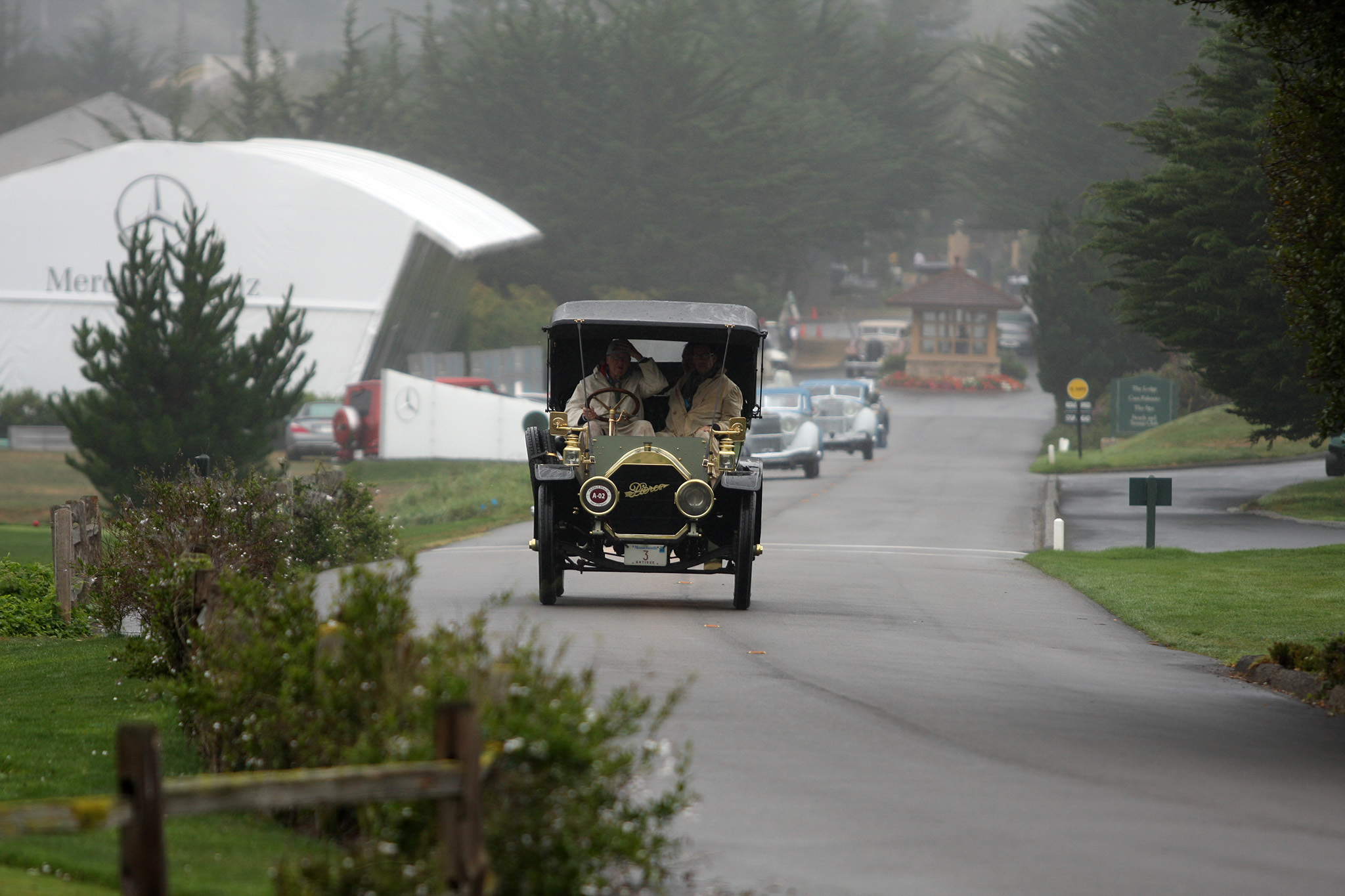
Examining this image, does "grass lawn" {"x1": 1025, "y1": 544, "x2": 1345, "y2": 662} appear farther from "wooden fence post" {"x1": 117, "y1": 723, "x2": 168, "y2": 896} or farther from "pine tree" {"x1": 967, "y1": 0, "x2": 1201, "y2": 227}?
"pine tree" {"x1": 967, "y1": 0, "x2": 1201, "y2": 227}

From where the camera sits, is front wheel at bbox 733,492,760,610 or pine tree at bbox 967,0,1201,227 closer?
front wheel at bbox 733,492,760,610

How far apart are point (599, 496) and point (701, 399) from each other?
1.63 meters

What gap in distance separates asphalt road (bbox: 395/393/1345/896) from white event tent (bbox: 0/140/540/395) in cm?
3716

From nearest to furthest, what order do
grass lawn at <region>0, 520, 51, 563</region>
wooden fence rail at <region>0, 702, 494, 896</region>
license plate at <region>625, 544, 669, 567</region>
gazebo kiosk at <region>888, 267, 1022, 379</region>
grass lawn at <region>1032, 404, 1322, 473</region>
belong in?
1. wooden fence rail at <region>0, 702, 494, 896</region>
2. license plate at <region>625, 544, 669, 567</region>
3. grass lawn at <region>0, 520, 51, 563</region>
4. grass lawn at <region>1032, 404, 1322, 473</region>
5. gazebo kiosk at <region>888, 267, 1022, 379</region>

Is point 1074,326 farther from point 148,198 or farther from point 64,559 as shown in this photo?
point 64,559

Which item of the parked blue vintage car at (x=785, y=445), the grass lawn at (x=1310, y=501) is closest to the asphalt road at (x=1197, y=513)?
the grass lawn at (x=1310, y=501)

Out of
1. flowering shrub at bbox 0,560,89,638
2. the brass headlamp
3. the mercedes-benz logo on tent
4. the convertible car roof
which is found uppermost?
the mercedes-benz logo on tent

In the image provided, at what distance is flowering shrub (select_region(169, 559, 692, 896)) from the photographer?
5.01 metres

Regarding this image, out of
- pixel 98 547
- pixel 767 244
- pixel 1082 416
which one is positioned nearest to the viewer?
pixel 98 547

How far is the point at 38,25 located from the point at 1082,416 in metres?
115

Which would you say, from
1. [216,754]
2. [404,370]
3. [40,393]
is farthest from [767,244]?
[216,754]

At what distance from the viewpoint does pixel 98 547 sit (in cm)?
1606

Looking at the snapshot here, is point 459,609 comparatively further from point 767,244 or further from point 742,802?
point 767,244

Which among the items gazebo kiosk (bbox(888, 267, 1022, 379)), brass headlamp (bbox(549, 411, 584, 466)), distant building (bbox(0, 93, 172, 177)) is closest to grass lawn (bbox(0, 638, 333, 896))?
brass headlamp (bbox(549, 411, 584, 466))
